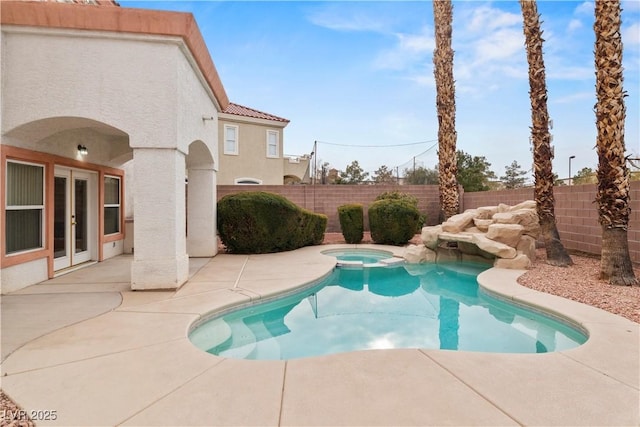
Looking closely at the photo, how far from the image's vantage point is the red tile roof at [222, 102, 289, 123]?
19856 mm

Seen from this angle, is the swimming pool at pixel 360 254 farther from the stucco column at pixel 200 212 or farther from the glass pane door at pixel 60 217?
the glass pane door at pixel 60 217

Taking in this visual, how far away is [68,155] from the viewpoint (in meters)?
7.56

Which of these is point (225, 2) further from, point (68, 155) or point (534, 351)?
point (534, 351)

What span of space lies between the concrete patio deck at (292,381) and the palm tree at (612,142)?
2.42 meters

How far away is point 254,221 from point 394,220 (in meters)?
5.14

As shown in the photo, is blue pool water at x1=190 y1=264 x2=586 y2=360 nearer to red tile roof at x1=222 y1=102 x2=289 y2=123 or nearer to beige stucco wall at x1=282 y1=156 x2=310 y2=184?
red tile roof at x1=222 y1=102 x2=289 y2=123

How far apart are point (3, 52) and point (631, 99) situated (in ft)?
36.7

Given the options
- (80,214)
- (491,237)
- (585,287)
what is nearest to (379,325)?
(585,287)

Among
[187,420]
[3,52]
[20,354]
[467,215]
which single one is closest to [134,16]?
[3,52]

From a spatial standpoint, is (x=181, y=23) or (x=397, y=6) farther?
(x=397, y=6)

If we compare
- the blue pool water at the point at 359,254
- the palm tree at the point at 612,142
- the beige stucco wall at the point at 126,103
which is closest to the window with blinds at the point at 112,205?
the beige stucco wall at the point at 126,103

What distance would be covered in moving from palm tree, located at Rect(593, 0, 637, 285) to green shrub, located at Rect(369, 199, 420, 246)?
627 cm

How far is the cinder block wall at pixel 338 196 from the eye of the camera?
1527 centimetres

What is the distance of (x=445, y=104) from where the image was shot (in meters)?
12.5
